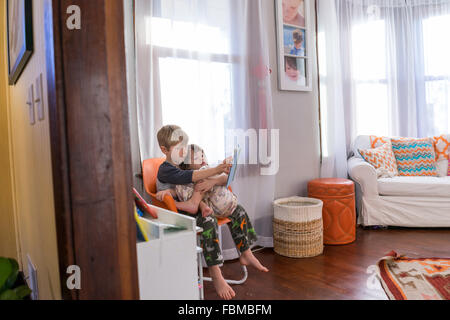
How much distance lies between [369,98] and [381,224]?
1.53 metres

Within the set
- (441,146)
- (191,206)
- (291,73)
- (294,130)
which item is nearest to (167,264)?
(191,206)

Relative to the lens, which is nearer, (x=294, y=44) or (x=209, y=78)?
(x=209, y=78)

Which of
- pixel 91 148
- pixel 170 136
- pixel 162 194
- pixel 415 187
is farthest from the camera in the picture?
pixel 415 187

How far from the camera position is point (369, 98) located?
4281 millimetres

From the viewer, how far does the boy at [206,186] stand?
2.02m

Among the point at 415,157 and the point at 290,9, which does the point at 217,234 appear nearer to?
the point at 290,9

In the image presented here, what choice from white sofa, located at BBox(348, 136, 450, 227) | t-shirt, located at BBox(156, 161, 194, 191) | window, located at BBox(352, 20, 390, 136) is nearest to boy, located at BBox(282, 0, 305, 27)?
window, located at BBox(352, 20, 390, 136)

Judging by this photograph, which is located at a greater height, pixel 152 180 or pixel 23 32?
pixel 23 32

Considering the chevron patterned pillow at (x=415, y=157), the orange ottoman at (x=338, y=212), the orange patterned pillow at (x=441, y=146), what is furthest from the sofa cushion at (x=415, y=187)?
the orange ottoman at (x=338, y=212)

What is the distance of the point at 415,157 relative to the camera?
3832mm

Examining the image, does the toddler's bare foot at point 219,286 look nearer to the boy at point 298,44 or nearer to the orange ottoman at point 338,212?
the orange ottoman at point 338,212

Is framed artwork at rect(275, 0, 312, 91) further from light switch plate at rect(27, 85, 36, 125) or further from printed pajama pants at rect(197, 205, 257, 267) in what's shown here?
light switch plate at rect(27, 85, 36, 125)

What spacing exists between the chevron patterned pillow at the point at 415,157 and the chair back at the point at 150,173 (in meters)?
2.64

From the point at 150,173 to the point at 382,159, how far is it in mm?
2453
